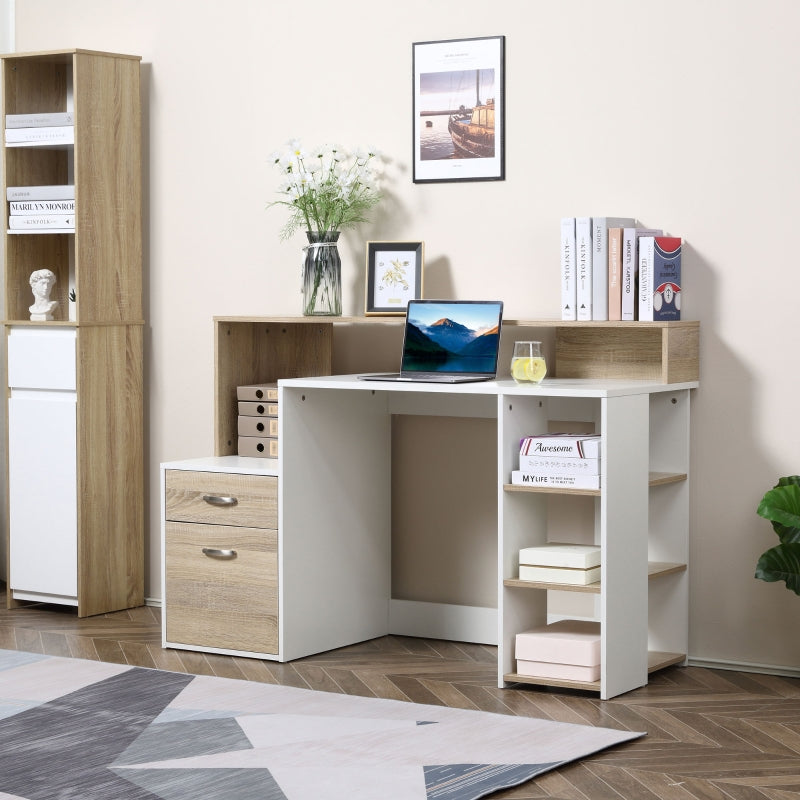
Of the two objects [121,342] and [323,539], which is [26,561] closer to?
[121,342]

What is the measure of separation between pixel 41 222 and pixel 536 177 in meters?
1.81

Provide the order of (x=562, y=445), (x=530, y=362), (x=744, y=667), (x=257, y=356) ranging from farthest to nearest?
(x=257, y=356), (x=744, y=667), (x=530, y=362), (x=562, y=445)

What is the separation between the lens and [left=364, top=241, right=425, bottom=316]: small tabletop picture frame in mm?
4465

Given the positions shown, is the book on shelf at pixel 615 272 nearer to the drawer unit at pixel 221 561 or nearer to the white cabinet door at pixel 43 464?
the drawer unit at pixel 221 561

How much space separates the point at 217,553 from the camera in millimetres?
4285

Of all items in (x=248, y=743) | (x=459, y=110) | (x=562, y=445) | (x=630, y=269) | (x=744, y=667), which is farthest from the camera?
(x=459, y=110)

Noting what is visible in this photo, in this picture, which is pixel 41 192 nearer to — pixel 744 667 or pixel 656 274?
pixel 656 274

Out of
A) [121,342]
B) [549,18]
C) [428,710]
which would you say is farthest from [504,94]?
[428,710]

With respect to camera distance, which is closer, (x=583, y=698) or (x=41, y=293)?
(x=583, y=698)

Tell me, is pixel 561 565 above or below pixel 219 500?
below

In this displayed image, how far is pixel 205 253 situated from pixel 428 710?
210cm

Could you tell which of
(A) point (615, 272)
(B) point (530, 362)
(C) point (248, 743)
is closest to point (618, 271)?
(A) point (615, 272)

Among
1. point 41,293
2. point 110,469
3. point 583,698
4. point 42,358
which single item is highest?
point 41,293

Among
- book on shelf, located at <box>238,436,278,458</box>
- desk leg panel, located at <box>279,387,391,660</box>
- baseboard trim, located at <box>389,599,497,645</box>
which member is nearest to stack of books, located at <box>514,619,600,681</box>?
baseboard trim, located at <box>389,599,497,645</box>
